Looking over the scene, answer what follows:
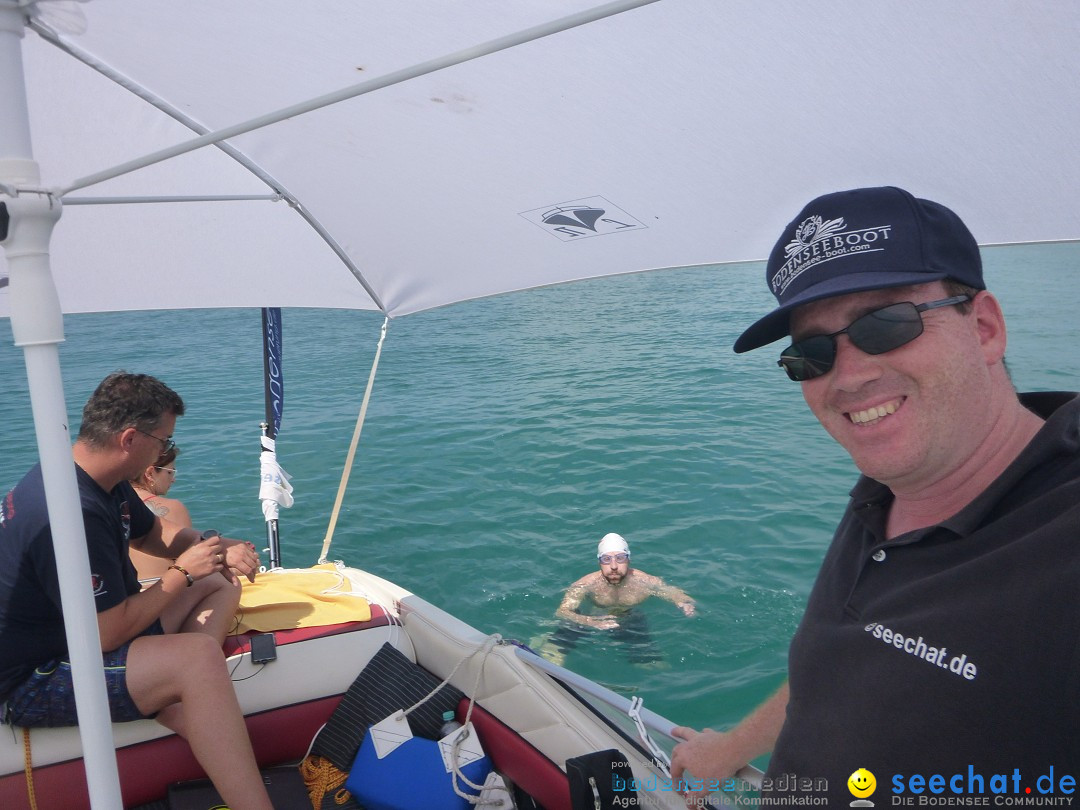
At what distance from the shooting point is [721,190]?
2.37 metres

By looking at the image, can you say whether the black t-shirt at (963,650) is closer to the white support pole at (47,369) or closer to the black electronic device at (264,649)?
the white support pole at (47,369)

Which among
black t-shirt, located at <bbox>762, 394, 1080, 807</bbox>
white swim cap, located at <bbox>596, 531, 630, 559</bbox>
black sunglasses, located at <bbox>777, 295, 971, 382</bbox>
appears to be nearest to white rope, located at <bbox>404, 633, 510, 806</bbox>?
black t-shirt, located at <bbox>762, 394, 1080, 807</bbox>

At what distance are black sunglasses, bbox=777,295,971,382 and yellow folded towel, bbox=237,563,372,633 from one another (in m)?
2.73

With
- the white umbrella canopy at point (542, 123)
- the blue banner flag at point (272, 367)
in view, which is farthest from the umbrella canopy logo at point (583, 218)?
the blue banner flag at point (272, 367)

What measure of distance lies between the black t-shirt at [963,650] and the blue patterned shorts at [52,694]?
7.18 feet

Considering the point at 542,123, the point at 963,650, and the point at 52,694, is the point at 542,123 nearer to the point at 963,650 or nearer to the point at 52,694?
the point at 963,650

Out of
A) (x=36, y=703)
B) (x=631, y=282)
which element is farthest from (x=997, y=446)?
(x=631, y=282)

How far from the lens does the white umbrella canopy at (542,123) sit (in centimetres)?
167

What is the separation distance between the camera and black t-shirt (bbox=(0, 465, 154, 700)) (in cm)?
257

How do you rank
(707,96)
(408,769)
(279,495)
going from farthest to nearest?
1. (279,495)
2. (408,769)
3. (707,96)

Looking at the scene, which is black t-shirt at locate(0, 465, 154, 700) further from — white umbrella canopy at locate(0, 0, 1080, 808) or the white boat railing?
the white boat railing

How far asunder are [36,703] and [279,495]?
2114mm

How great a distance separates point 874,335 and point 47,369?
151 centimetres

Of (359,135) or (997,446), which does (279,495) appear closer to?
(359,135)
